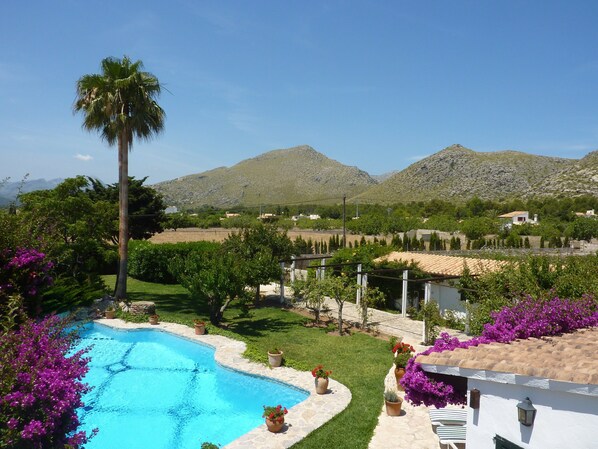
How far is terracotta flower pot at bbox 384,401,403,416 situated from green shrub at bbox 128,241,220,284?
66.9 ft

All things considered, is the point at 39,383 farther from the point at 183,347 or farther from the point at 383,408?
the point at 183,347

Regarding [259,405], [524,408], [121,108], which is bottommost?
[259,405]

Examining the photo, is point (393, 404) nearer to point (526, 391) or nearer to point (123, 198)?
point (526, 391)

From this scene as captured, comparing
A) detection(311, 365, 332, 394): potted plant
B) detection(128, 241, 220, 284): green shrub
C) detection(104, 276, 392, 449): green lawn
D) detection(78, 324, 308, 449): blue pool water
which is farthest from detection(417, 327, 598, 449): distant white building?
detection(128, 241, 220, 284): green shrub

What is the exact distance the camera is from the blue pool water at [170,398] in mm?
10438

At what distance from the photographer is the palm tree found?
62.1 ft

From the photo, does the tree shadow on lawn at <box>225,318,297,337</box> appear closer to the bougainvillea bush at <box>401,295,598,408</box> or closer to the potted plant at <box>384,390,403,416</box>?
the potted plant at <box>384,390,403,416</box>

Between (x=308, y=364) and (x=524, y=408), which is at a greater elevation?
(x=524, y=408)

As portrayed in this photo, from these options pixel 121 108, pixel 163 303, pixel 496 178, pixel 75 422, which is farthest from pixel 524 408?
pixel 496 178

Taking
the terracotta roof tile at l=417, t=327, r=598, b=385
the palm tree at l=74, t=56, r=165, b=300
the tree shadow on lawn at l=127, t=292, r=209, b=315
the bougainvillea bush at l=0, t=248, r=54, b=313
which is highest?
the palm tree at l=74, t=56, r=165, b=300

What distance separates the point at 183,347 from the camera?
54.6 feet

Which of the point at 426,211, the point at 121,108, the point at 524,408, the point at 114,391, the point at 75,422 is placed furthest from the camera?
the point at 426,211

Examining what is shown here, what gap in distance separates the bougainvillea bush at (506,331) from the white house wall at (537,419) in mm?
443

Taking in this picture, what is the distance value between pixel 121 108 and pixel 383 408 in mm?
17229
